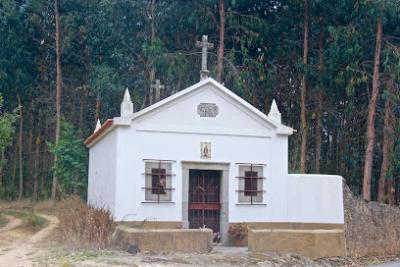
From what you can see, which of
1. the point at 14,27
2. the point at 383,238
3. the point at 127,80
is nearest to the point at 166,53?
the point at 127,80

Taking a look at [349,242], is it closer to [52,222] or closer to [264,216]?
[264,216]

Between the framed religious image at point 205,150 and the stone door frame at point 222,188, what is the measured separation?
0.20m

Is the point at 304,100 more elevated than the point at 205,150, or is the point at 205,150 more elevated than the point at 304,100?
the point at 304,100

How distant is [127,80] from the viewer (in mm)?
34156

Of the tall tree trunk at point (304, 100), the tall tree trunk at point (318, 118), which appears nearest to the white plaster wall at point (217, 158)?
the tall tree trunk at point (304, 100)

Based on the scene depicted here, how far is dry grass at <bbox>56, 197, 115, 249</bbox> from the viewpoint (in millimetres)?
16969

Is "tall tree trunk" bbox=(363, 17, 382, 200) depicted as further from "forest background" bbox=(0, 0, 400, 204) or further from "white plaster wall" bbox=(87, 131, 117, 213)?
"white plaster wall" bbox=(87, 131, 117, 213)

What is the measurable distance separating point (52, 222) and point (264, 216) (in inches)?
320

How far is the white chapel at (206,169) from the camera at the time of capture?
19.0 metres

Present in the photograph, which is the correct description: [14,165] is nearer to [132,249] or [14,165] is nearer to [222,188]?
[222,188]

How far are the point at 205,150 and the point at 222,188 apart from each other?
3.99ft

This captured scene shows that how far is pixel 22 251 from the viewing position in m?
16.9

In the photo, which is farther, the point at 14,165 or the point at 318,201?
the point at 14,165

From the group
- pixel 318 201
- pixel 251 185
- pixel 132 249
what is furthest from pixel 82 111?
pixel 132 249
